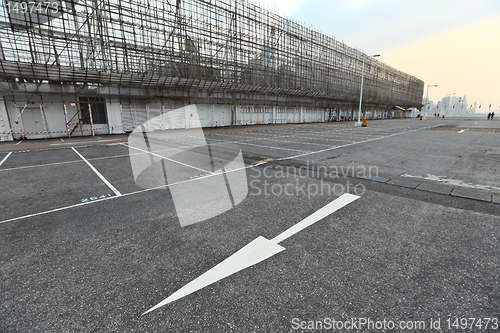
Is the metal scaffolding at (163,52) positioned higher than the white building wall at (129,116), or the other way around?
the metal scaffolding at (163,52)

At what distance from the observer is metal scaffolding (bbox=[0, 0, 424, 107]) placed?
1838 centimetres

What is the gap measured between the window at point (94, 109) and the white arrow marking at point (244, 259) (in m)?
22.5

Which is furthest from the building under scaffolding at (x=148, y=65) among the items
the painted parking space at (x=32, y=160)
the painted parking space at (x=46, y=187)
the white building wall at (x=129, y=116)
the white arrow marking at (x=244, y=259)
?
the white arrow marking at (x=244, y=259)

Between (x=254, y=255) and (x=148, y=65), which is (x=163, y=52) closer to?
(x=148, y=65)

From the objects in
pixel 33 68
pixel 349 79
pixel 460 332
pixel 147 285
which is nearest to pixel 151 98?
pixel 33 68

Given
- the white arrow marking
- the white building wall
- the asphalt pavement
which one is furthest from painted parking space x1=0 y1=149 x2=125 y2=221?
the white building wall

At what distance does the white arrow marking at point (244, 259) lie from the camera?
251cm

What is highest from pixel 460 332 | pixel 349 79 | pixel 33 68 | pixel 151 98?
pixel 349 79

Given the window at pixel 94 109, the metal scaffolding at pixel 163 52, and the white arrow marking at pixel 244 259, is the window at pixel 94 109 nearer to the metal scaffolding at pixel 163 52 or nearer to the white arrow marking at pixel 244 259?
the metal scaffolding at pixel 163 52

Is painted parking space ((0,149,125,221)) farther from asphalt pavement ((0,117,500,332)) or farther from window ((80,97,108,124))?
window ((80,97,108,124))

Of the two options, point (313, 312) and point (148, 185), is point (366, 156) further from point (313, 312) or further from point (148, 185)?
point (313, 312)

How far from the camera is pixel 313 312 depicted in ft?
7.28

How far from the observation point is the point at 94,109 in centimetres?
2141

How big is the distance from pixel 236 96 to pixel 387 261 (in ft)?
102
